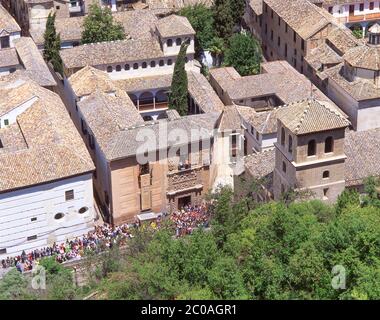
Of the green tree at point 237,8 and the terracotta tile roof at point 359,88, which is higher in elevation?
the green tree at point 237,8

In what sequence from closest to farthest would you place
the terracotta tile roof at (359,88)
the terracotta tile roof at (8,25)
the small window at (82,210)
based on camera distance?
the small window at (82,210), the terracotta tile roof at (359,88), the terracotta tile roof at (8,25)

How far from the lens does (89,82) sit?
57562mm

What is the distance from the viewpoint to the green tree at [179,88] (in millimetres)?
58750

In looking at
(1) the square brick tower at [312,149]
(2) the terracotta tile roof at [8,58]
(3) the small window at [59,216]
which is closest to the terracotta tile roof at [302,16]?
(1) the square brick tower at [312,149]

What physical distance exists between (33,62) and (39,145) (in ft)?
50.3

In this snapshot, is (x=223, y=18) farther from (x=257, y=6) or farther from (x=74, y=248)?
(x=74, y=248)

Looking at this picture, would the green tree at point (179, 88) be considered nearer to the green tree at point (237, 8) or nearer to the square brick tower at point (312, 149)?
the green tree at point (237, 8)

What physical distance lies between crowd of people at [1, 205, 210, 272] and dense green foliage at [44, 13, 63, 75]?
61.3 feet

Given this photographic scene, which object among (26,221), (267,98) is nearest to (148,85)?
(267,98)

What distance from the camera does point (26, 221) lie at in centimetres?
4769

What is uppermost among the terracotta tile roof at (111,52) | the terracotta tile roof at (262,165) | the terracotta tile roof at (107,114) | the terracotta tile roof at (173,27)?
the terracotta tile roof at (173,27)

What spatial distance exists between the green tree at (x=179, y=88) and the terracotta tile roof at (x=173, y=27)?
3460 millimetres

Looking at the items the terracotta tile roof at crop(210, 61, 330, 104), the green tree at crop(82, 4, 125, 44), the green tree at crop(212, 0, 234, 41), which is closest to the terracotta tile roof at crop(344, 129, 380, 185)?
the terracotta tile roof at crop(210, 61, 330, 104)

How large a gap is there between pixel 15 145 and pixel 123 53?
14.3 meters
